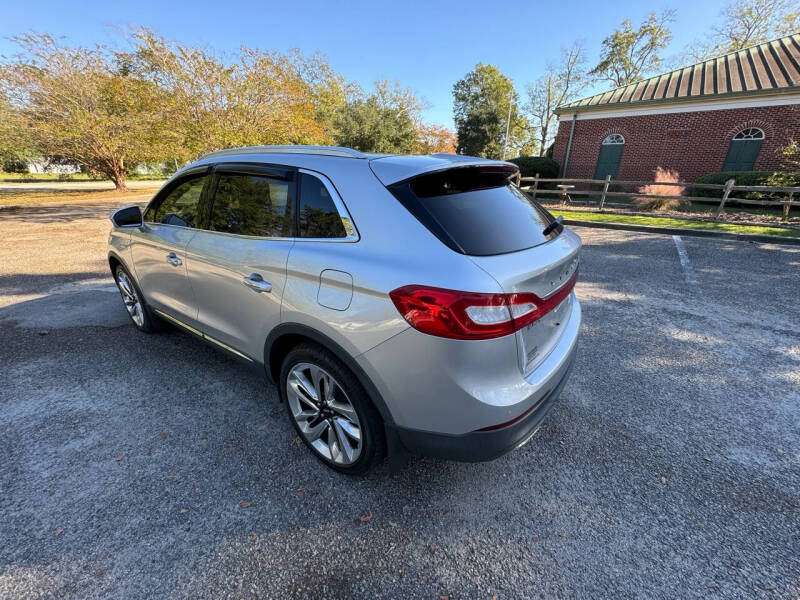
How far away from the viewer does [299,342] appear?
210 centimetres

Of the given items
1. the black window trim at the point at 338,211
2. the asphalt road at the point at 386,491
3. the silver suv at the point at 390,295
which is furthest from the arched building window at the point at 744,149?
the black window trim at the point at 338,211

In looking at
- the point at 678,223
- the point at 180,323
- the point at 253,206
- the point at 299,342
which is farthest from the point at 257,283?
the point at 678,223

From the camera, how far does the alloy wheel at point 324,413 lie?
Result: 200cm

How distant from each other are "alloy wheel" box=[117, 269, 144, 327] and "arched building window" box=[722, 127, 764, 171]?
64.1ft

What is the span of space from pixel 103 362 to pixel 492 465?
3458mm

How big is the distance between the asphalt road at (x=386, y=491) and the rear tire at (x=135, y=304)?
7.2 inches

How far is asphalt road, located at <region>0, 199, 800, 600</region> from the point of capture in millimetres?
1609

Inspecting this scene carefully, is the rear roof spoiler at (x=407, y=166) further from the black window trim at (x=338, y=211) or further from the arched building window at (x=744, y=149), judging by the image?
the arched building window at (x=744, y=149)

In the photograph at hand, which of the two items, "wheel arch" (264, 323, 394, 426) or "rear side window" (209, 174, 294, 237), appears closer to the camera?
"wheel arch" (264, 323, 394, 426)

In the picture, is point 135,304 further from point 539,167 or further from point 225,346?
point 539,167

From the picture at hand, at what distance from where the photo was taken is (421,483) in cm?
209

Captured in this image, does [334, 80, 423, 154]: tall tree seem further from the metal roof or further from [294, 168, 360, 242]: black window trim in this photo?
[294, 168, 360, 242]: black window trim

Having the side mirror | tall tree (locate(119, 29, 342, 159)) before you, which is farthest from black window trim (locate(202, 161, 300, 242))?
tall tree (locate(119, 29, 342, 159))

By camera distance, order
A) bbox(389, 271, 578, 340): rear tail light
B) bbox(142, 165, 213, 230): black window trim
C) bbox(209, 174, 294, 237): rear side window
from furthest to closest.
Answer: bbox(142, 165, 213, 230): black window trim
bbox(209, 174, 294, 237): rear side window
bbox(389, 271, 578, 340): rear tail light
